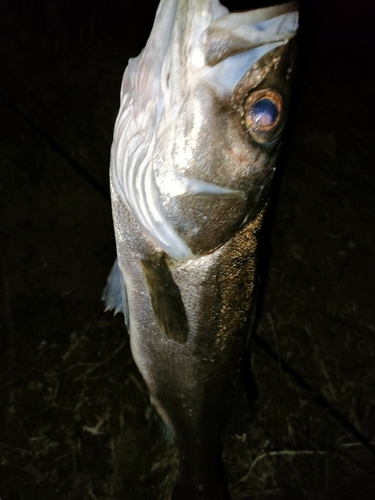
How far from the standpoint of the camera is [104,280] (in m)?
1.91

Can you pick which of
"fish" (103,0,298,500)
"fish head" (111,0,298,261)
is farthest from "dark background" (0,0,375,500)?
"fish head" (111,0,298,261)

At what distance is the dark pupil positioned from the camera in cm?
103

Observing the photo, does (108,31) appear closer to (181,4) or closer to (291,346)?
(181,4)

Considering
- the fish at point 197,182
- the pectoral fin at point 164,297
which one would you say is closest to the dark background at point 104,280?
the fish at point 197,182

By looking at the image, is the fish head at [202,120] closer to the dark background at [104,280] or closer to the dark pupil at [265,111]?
the dark pupil at [265,111]

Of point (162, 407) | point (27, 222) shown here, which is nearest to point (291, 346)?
point (162, 407)

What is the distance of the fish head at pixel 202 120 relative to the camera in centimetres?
97

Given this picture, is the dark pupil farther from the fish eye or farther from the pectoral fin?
the pectoral fin

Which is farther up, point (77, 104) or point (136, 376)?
point (77, 104)

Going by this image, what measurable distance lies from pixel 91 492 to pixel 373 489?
53.9 inches

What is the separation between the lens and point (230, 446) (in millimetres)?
2014

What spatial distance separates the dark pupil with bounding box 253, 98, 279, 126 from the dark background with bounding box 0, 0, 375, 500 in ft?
3.10

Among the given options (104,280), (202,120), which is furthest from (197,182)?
(104,280)

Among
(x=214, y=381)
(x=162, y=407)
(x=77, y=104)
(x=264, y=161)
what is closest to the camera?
(x=264, y=161)
